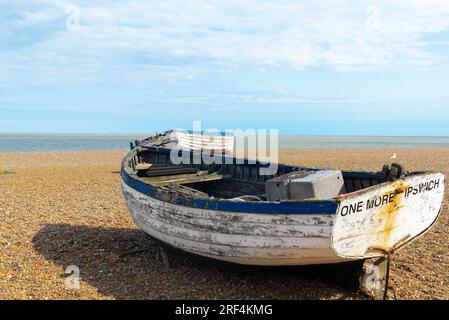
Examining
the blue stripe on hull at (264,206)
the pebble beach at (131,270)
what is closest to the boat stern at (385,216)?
the blue stripe on hull at (264,206)

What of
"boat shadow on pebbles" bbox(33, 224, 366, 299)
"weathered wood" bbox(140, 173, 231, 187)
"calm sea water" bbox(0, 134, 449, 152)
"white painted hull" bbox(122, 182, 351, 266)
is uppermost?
"weathered wood" bbox(140, 173, 231, 187)

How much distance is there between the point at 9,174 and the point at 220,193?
682 inches

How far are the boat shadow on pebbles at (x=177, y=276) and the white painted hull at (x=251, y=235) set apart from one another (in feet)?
1.09

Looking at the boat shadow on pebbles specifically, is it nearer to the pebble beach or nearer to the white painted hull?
the pebble beach

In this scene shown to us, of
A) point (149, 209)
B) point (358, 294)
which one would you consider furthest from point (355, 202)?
point (149, 209)

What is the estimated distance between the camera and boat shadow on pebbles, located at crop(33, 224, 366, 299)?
6.89 metres

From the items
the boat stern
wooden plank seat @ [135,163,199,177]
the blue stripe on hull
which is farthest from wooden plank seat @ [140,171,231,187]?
the boat stern

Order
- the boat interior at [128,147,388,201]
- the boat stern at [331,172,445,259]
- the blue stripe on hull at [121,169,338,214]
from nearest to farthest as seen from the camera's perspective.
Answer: the blue stripe on hull at [121,169,338,214], the boat stern at [331,172,445,259], the boat interior at [128,147,388,201]

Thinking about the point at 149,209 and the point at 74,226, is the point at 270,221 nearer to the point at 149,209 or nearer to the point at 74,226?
the point at 149,209

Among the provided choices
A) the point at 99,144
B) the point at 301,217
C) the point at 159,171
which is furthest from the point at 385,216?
the point at 99,144

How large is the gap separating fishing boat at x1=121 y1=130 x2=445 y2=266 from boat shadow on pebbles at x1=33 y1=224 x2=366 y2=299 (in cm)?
47

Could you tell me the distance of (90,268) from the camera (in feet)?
26.8

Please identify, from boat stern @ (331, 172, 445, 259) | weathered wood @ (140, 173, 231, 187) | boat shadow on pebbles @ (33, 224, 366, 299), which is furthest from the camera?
weathered wood @ (140, 173, 231, 187)

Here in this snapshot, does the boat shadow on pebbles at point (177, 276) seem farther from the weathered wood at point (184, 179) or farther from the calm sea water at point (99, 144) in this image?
the calm sea water at point (99, 144)
